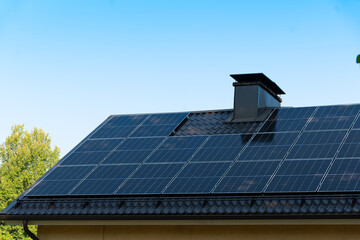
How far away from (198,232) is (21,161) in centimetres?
5595

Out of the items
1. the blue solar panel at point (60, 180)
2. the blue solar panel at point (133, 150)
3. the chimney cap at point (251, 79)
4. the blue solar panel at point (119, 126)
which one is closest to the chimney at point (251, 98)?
the chimney cap at point (251, 79)

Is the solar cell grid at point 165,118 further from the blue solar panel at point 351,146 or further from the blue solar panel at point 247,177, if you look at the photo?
the blue solar panel at point 351,146

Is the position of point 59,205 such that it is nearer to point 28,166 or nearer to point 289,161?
point 289,161

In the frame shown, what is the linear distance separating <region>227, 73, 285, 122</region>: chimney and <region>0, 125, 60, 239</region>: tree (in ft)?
159

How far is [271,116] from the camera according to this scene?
20484mm

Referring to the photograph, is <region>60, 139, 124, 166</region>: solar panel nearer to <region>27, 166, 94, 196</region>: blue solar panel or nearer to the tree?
<region>27, 166, 94, 196</region>: blue solar panel

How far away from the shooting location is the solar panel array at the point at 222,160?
627 inches

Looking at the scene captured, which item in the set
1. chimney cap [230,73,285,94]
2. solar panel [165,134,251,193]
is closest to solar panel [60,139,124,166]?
solar panel [165,134,251,193]

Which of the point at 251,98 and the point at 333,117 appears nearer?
the point at 333,117

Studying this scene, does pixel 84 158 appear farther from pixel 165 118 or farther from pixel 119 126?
pixel 165 118

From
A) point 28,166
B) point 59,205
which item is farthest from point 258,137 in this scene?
point 28,166

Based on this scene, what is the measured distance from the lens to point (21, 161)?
68.9 meters

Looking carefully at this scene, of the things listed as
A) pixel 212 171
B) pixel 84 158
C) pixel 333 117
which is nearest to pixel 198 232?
pixel 212 171

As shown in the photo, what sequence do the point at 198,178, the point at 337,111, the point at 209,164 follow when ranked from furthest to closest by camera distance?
the point at 337,111 → the point at 209,164 → the point at 198,178
